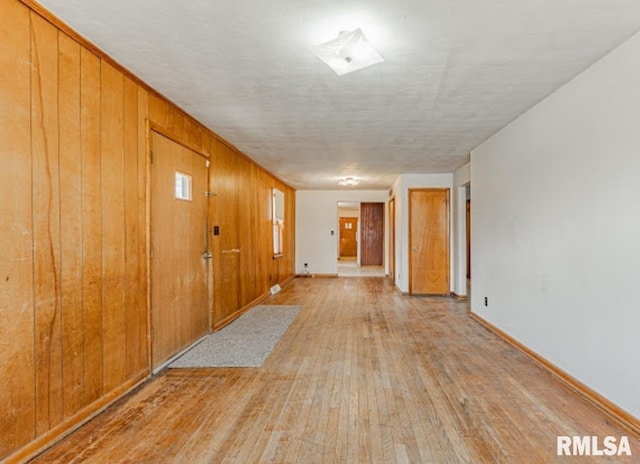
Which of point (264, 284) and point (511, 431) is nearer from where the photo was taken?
point (511, 431)

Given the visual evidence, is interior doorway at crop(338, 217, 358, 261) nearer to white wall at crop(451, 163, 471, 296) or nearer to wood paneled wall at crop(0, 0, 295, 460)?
white wall at crop(451, 163, 471, 296)

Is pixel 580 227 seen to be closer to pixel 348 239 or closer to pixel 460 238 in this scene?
pixel 460 238

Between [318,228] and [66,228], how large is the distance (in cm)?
730

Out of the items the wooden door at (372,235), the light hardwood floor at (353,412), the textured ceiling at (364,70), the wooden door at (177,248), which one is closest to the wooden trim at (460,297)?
the light hardwood floor at (353,412)

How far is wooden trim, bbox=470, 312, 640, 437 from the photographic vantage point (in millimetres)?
2061

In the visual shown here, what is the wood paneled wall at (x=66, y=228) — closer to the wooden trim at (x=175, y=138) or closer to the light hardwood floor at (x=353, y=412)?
the wooden trim at (x=175, y=138)

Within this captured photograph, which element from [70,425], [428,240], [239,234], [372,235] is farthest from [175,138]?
[372,235]

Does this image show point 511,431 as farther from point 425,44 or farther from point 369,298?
point 369,298

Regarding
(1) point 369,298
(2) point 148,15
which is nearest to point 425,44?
(2) point 148,15

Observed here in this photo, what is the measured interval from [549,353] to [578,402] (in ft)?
1.88

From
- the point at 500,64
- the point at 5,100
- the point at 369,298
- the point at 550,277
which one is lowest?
the point at 369,298

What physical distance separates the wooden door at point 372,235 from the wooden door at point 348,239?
278 centimetres

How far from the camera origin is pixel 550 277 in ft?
9.61

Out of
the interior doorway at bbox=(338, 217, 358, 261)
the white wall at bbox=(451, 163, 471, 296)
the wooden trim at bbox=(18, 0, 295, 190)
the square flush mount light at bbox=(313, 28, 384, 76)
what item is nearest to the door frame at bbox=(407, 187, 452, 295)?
the white wall at bbox=(451, 163, 471, 296)
